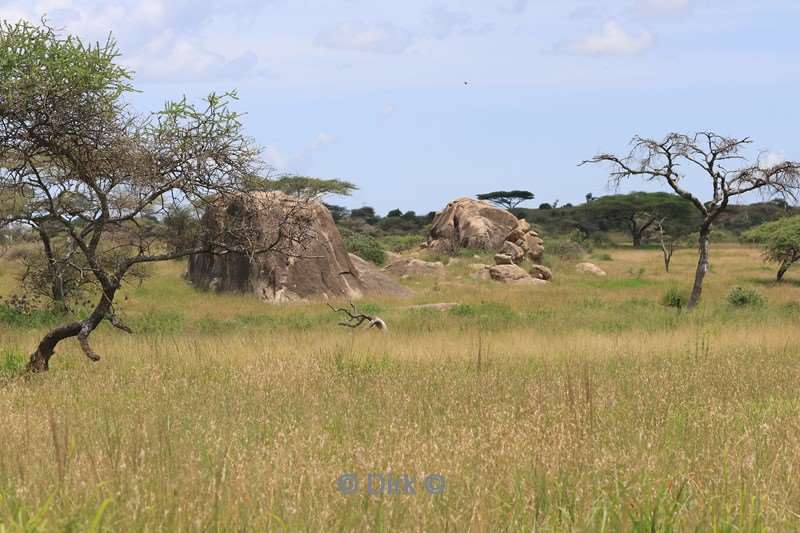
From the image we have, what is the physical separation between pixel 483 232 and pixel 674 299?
21.2 meters

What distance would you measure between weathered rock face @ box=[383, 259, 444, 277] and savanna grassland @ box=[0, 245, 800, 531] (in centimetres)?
2647

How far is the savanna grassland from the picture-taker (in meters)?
3.57

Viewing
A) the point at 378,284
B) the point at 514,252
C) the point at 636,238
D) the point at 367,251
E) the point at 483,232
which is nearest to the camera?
the point at 378,284

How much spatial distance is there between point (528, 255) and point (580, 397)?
40.3 m

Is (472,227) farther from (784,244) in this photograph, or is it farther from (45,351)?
(45,351)

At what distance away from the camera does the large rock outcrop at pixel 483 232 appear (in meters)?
46.8

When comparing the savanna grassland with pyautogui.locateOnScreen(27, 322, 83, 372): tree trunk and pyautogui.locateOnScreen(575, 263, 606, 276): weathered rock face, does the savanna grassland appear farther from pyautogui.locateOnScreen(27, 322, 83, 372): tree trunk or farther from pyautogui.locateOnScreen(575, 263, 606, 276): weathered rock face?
pyautogui.locateOnScreen(575, 263, 606, 276): weathered rock face

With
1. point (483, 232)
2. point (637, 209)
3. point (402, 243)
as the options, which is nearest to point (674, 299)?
point (483, 232)

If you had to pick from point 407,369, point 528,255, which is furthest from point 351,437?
point 528,255

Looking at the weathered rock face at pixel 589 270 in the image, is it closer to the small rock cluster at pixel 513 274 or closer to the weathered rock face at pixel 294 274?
the small rock cluster at pixel 513 274

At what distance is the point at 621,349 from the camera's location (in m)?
11.1

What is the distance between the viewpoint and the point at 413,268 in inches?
1577

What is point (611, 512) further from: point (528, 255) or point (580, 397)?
point (528, 255)

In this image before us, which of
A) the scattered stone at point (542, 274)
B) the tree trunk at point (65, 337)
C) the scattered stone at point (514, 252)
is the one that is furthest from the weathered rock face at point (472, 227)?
the tree trunk at point (65, 337)
